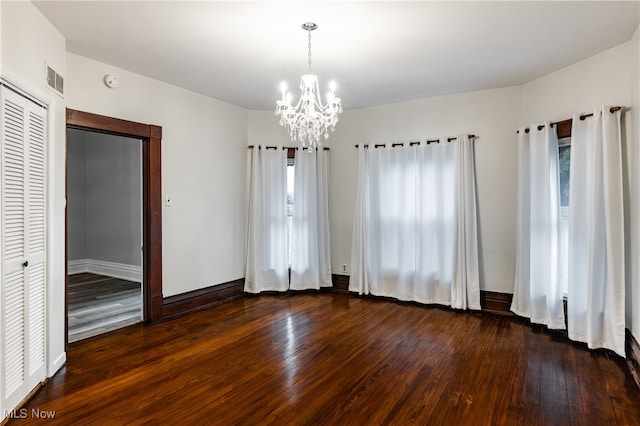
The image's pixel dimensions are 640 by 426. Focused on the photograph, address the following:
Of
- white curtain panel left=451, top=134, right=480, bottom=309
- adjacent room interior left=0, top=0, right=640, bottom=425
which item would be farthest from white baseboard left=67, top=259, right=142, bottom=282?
white curtain panel left=451, top=134, right=480, bottom=309

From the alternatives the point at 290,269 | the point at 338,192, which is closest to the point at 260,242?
the point at 290,269

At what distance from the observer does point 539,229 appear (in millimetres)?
3750

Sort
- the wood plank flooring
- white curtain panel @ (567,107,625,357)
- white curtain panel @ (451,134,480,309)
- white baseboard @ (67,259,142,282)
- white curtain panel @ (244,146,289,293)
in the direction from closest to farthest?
white curtain panel @ (567,107,625,357)
the wood plank flooring
white curtain panel @ (451,134,480,309)
white curtain panel @ (244,146,289,293)
white baseboard @ (67,259,142,282)

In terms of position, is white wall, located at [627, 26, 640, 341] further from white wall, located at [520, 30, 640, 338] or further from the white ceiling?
the white ceiling

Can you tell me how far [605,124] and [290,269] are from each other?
4076 millimetres

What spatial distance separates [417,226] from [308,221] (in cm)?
160

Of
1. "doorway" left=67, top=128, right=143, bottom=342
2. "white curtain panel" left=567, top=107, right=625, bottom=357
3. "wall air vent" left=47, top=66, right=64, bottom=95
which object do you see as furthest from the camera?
"doorway" left=67, top=128, right=143, bottom=342

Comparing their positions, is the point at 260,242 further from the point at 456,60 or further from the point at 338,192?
the point at 456,60

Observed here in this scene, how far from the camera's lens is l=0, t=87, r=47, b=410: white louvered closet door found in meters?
2.19

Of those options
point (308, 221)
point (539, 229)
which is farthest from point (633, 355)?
point (308, 221)

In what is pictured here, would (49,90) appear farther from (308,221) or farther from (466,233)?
(466,233)

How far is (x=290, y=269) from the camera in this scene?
5.28 metres

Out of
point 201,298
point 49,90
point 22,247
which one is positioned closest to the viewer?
point 22,247

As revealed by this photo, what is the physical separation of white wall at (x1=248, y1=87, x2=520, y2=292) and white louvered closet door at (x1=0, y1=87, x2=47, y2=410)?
3.26 m
